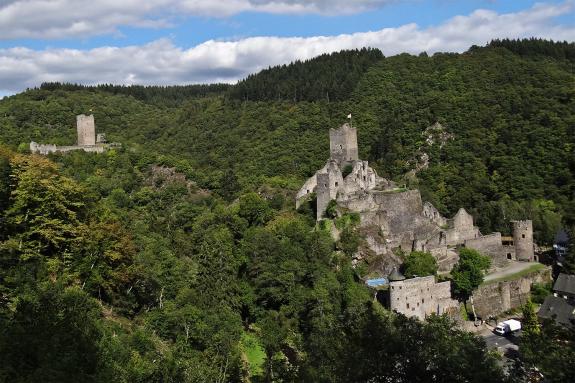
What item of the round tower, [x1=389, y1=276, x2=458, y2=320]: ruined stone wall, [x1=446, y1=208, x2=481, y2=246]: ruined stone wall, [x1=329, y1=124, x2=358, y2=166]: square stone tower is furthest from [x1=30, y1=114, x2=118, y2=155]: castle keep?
the round tower

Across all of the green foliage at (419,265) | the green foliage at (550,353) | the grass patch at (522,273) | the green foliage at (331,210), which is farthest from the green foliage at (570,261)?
the green foliage at (550,353)

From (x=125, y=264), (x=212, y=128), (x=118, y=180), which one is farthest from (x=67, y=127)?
(x=125, y=264)

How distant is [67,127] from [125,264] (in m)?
58.0

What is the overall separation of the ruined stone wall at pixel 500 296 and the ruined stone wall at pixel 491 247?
262 centimetres

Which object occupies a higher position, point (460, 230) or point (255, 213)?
point (255, 213)

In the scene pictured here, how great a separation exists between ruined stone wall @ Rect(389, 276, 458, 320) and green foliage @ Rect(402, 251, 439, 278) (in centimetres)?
109

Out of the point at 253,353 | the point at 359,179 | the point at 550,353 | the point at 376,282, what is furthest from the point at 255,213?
the point at 550,353

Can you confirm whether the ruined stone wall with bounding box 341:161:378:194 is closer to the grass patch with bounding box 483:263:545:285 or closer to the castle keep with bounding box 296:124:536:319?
the castle keep with bounding box 296:124:536:319

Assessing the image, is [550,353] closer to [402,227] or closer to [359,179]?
[402,227]

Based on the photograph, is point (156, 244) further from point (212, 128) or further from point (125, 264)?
point (212, 128)

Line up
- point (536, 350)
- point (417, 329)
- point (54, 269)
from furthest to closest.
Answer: point (54, 269) → point (417, 329) → point (536, 350)

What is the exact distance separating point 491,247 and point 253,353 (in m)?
22.0

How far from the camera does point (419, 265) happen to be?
39594mm

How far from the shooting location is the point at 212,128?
100m
